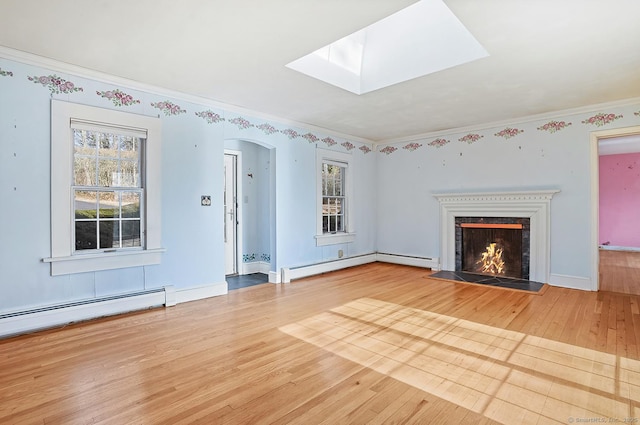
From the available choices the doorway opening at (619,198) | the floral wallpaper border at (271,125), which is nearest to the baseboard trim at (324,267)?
the floral wallpaper border at (271,125)

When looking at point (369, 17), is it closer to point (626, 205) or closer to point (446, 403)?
point (446, 403)

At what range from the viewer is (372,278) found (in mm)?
5477

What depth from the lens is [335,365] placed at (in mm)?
2475

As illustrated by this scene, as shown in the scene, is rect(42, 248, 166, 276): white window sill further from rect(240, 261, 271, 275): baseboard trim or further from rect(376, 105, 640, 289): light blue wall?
rect(376, 105, 640, 289): light blue wall

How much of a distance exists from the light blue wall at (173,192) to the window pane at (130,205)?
0.93 feet

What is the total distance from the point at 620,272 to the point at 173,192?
24.2 feet

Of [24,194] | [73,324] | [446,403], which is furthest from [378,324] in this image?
[24,194]

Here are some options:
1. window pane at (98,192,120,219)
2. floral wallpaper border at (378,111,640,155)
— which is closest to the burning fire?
floral wallpaper border at (378,111,640,155)

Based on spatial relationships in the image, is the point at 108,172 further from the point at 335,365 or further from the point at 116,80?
the point at 335,365

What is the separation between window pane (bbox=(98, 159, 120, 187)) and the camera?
3.59 metres

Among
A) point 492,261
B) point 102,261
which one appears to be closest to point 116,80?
point 102,261

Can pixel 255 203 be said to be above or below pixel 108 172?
below

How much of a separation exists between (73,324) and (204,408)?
87.5 inches

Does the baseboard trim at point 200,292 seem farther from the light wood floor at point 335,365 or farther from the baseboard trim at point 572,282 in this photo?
the baseboard trim at point 572,282
